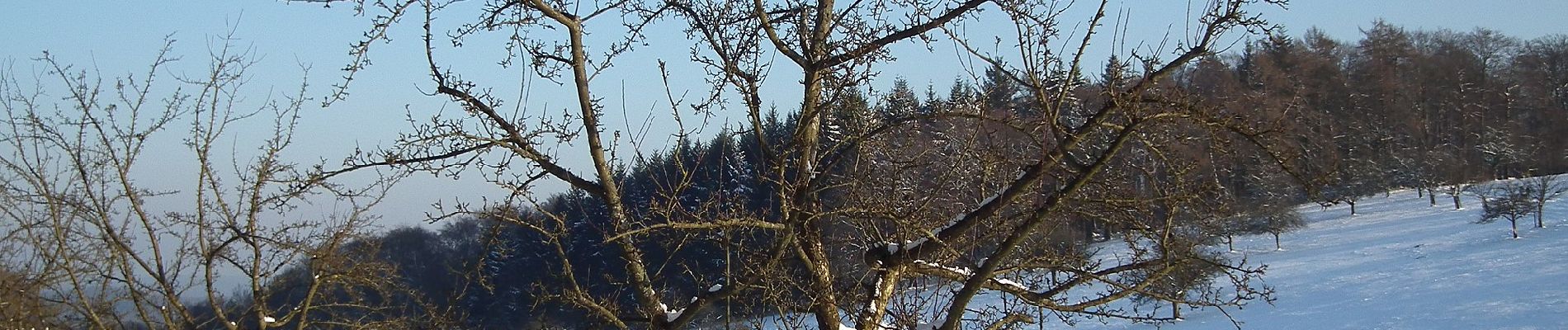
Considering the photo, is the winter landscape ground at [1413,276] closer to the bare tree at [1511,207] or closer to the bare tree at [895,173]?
the bare tree at [1511,207]

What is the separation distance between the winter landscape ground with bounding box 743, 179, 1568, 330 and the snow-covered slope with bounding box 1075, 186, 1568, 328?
3 centimetres

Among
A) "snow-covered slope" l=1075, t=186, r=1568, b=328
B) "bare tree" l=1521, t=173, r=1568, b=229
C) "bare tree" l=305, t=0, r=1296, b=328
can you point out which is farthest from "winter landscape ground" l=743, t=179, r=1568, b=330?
"bare tree" l=305, t=0, r=1296, b=328

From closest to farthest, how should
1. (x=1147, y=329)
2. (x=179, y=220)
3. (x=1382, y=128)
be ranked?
(x=179, y=220) < (x=1147, y=329) < (x=1382, y=128)

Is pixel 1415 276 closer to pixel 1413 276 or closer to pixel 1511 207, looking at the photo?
pixel 1413 276

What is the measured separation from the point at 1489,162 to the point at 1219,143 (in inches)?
1672

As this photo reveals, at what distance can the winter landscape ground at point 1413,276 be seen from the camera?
18.9 meters

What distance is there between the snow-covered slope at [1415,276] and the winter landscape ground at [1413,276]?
1.2 inches

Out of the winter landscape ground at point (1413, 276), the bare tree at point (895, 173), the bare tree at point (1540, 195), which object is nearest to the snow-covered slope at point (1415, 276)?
the winter landscape ground at point (1413, 276)

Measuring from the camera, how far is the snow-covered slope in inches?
744

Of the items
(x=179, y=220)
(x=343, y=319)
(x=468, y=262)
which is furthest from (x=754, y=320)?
(x=343, y=319)

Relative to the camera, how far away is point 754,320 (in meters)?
3.59

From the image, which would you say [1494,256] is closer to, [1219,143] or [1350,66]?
[1350,66]

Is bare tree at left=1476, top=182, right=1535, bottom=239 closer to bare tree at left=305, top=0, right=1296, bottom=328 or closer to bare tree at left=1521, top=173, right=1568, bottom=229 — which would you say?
bare tree at left=1521, top=173, right=1568, bottom=229

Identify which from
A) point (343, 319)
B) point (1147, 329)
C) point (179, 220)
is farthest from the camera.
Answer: point (1147, 329)
